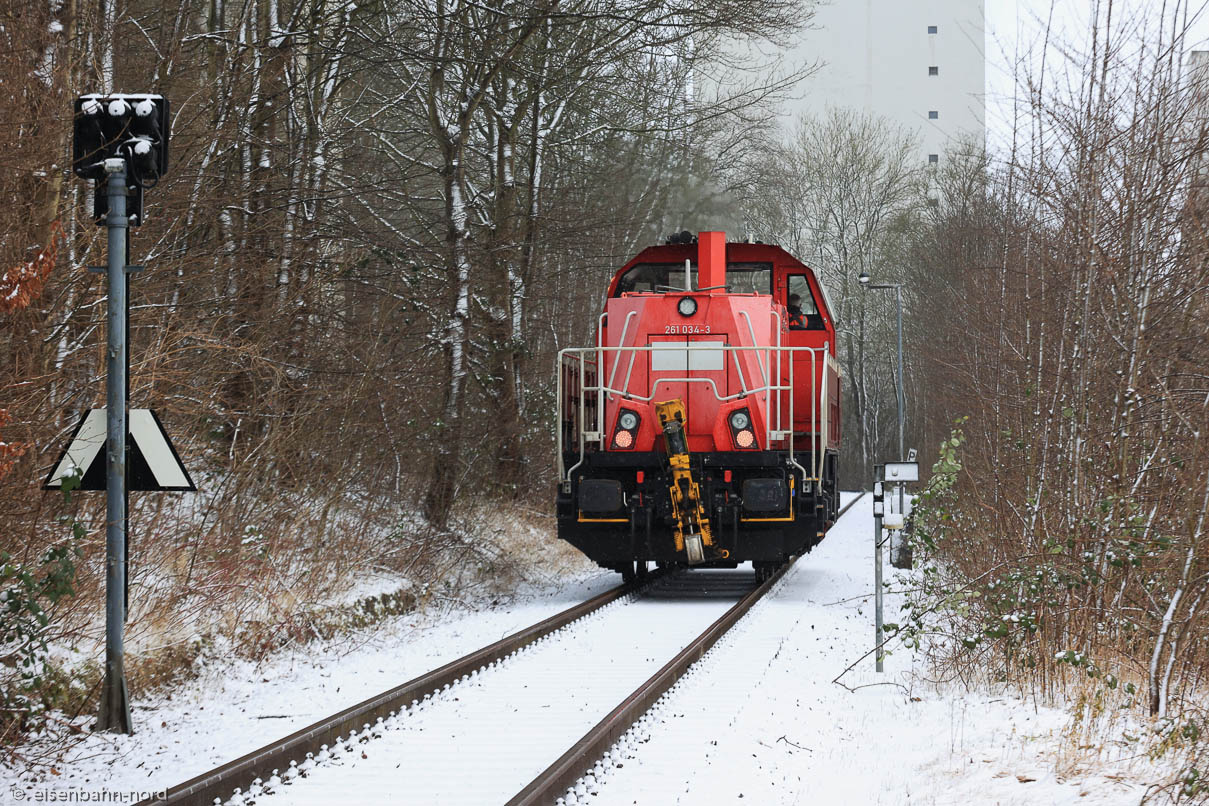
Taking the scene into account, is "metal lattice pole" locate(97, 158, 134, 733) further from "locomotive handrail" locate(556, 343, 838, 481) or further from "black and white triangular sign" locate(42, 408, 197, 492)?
"locomotive handrail" locate(556, 343, 838, 481)

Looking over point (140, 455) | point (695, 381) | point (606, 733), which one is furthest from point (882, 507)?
point (140, 455)

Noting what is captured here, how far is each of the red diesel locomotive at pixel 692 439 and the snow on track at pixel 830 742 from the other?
2.38 meters

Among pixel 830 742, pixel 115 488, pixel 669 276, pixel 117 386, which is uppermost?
pixel 669 276

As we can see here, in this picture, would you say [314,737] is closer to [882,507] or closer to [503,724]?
[503,724]

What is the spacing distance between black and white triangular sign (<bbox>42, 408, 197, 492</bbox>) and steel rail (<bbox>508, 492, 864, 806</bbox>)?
9.02 ft

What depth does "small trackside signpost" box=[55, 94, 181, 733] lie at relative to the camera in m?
6.87

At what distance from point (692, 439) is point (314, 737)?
746 cm

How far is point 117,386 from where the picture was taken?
22.6 ft

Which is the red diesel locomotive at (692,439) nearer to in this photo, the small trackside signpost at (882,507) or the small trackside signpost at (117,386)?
the small trackside signpost at (882,507)

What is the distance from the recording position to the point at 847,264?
4788cm

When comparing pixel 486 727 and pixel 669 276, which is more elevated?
pixel 669 276

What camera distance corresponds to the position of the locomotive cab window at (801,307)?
48.4ft

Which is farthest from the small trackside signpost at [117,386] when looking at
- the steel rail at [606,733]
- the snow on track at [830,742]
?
the snow on track at [830,742]

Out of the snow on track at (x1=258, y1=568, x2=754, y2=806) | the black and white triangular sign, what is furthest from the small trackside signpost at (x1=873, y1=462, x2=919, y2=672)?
the black and white triangular sign
